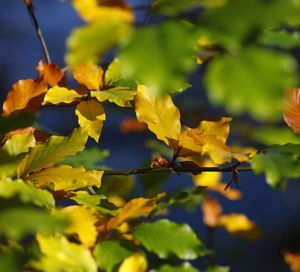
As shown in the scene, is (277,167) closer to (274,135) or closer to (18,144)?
(274,135)

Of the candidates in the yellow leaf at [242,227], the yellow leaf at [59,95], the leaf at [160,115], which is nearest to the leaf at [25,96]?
the yellow leaf at [59,95]

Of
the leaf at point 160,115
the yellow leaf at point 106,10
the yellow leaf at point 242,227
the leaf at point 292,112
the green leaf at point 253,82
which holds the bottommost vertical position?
the yellow leaf at point 242,227

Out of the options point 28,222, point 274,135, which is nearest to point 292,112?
point 274,135

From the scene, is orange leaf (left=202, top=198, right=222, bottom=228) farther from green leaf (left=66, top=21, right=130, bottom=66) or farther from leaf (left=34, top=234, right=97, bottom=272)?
green leaf (left=66, top=21, right=130, bottom=66)

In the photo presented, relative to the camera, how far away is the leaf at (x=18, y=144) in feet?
1.98

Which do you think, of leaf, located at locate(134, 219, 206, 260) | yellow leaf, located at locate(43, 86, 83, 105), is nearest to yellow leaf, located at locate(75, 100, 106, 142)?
yellow leaf, located at locate(43, 86, 83, 105)

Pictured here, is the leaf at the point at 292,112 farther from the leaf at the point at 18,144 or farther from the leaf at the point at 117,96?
the leaf at the point at 18,144

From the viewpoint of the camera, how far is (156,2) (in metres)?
0.43

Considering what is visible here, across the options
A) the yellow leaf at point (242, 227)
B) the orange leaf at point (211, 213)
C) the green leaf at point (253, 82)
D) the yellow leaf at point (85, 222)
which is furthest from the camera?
the orange leaf at point (211, 213)

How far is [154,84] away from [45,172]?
306 mm

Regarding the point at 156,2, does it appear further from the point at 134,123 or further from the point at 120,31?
the point at 134,123

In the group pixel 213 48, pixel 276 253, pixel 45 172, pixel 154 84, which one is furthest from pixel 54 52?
pixel 154 84

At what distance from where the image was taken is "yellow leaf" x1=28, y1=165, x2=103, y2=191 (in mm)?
601

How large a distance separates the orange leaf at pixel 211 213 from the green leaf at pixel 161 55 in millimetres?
1037
